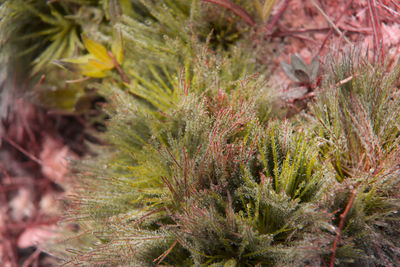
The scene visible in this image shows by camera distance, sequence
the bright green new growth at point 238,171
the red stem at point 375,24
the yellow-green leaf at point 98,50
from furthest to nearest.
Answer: the yellow-green leaf at point 98,50 < the red stem at point 375,24 < the bright green new growth at point 238,171

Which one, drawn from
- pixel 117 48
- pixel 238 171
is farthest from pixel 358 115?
pixel 117 48

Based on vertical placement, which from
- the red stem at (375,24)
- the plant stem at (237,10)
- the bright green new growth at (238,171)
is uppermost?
the red stem at (375,24)

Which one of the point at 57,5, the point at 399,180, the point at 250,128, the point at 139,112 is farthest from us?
the point at 57,5

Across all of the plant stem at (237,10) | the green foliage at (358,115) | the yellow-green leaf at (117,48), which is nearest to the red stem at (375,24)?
the green foliage at (358,115)

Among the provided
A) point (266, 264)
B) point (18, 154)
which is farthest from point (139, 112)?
point (18, 154)

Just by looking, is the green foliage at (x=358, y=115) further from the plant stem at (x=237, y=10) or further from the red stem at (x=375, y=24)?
the plant stem at (x=237, y=10)

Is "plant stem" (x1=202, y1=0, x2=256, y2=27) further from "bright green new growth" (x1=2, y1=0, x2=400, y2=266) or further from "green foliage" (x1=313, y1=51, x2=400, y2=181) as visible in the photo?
"green foliage" (x1=313, y1=51, x2=400, y2=181)

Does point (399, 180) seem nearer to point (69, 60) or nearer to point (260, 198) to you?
point (260, 198)

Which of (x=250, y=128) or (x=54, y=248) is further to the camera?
(x=54, y=248)

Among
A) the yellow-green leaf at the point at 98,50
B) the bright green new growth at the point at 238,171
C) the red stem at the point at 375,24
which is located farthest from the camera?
the yellow-green leaf at the point at 98,50
